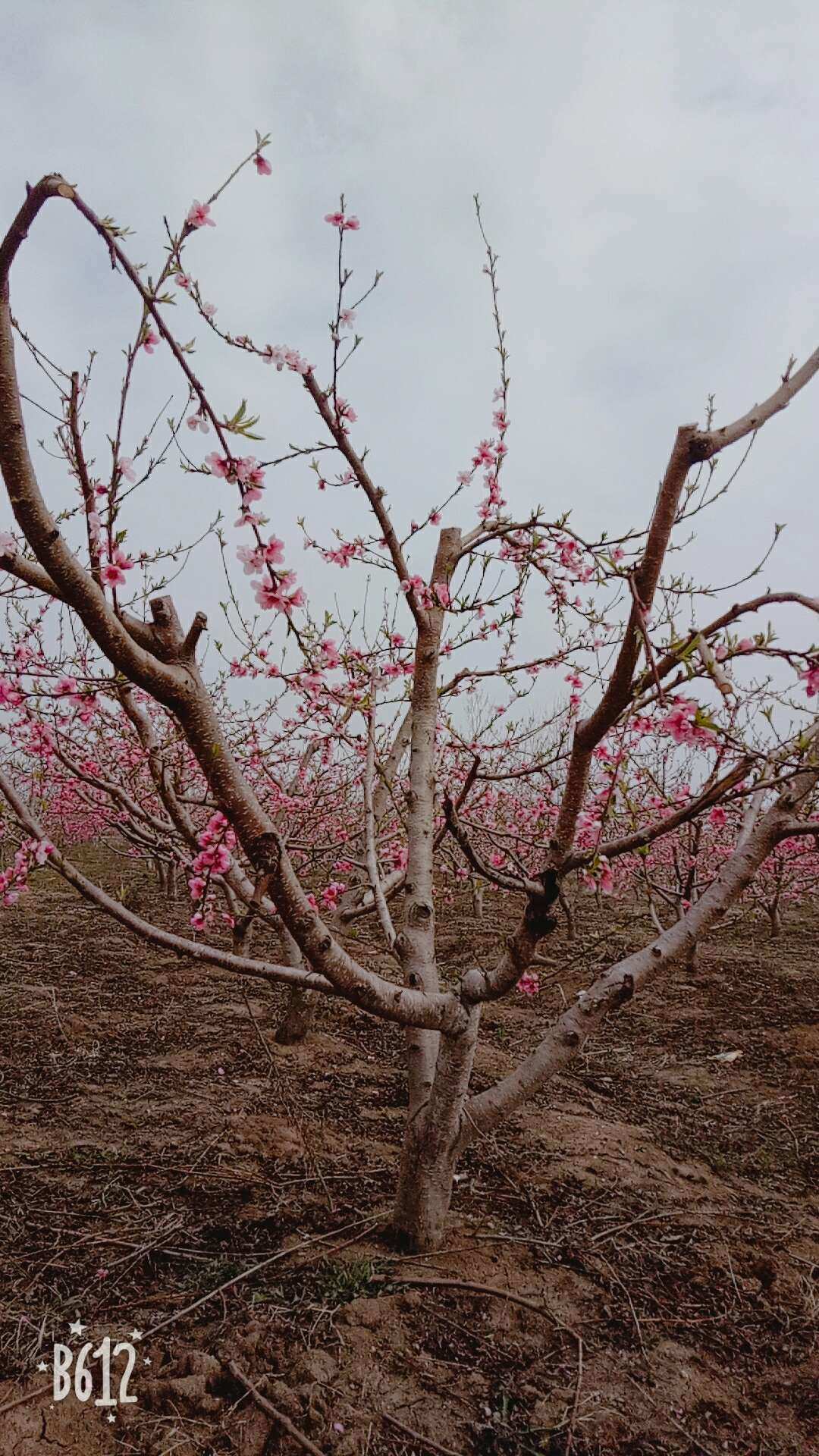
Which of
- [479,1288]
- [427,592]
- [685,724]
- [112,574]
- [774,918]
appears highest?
A: [427,592]

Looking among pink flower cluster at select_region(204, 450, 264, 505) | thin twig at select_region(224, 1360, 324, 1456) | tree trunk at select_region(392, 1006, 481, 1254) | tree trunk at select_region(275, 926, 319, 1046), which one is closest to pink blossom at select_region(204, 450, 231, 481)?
pink flower cluster at select_region(204, 450, 264, 505)

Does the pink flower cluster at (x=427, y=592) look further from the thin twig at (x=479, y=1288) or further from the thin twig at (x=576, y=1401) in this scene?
the thin twig at (x=576, y=1401)

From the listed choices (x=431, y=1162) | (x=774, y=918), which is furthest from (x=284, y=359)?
(x=774, y=918)

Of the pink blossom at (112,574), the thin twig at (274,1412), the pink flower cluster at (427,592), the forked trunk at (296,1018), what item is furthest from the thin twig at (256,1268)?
the pink flower cluster at (427,592)

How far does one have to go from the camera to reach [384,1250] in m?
2.75

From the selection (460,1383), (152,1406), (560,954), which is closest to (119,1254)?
(152,1406)

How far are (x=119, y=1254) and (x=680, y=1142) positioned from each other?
109 inches

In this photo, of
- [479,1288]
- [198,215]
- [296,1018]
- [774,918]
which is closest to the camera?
[198,215]

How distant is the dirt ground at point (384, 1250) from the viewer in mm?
2053

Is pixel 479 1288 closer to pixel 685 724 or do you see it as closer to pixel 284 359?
pixel 685 724

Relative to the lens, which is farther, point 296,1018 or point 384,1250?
point 296,1018

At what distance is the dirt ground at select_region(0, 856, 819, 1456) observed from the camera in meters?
2.05

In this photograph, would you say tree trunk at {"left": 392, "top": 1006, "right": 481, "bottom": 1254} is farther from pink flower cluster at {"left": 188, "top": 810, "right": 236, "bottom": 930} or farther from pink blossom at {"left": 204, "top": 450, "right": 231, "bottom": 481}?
pink blossom at {"left": 204, "top": 450, "right": 231, "bottom": 481}

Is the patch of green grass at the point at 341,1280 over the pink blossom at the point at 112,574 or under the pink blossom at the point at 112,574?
under
